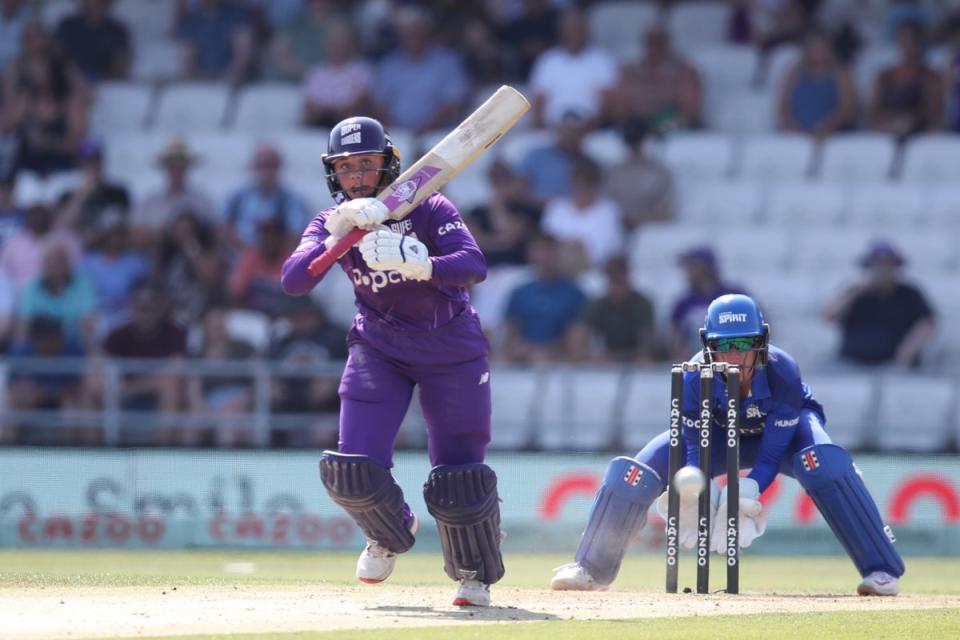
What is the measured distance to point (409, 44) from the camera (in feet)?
50.1

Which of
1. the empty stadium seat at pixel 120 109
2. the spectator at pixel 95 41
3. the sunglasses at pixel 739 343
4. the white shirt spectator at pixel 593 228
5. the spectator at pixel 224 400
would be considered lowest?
the spectator at pixel 224 400

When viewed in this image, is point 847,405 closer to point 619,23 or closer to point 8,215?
point 619,23

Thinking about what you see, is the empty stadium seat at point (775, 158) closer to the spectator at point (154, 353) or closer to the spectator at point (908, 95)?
the spectator at point (908, 95)

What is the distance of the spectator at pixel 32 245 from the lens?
45.6 feet

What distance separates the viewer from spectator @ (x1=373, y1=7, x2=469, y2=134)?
595 inches

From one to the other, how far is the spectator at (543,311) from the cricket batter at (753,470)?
519 centimetres

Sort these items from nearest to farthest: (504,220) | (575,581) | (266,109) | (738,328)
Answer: (738,328), (575,581), (504,220), (266,109)

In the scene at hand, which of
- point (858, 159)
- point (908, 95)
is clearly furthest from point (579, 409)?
point (908, 95)

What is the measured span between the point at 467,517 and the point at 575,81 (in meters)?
8.94

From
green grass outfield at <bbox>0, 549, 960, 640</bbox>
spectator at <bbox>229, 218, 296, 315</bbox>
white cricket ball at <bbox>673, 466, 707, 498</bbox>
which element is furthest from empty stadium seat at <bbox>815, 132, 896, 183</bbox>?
white cricket ball at <bbox>673, 466, 707, 498</bbox>

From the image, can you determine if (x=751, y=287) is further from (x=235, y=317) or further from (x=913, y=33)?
(x=235, y=317)

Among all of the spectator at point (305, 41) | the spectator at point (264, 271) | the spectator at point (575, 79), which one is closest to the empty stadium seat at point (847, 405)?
the spectator at point (575, 79)

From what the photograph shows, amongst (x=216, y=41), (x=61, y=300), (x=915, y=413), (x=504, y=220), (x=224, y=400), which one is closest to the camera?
(x=915, y=413)

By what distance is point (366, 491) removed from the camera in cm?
643
